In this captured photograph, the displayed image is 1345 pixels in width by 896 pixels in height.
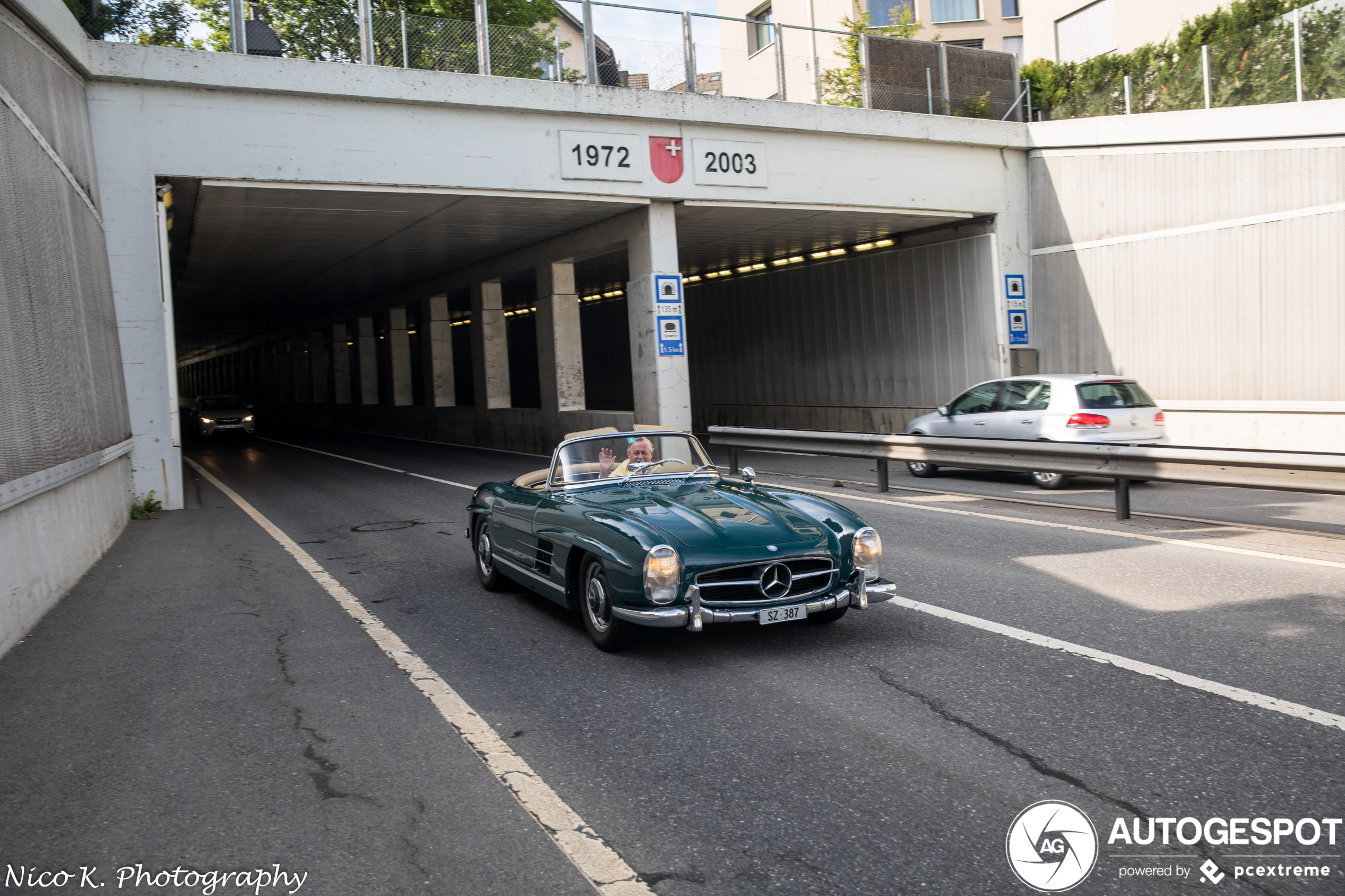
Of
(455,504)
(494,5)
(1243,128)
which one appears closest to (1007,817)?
(455,504)

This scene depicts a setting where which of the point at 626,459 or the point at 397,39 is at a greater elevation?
the point at 397,39

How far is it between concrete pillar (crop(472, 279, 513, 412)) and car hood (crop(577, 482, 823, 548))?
18575 millimetres

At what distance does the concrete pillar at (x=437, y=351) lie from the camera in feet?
93.8

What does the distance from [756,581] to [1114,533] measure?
5.23 metres

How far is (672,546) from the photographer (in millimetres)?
5496

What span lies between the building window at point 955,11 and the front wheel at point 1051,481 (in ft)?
108

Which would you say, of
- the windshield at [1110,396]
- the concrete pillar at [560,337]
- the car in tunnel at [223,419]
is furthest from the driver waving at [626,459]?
the car in tunnel at [223,419]

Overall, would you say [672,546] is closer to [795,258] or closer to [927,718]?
[927,718]

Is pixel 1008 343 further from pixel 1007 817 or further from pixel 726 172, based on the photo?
pixel 1007 817

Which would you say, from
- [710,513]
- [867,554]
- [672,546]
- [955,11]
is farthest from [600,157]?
[955,11]

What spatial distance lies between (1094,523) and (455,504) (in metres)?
8.08

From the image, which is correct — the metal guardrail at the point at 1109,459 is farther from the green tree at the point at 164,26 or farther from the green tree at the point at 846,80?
the green tree at the point at 164,26

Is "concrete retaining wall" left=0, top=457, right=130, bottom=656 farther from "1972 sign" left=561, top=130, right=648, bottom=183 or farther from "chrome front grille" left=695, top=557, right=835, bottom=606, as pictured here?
"1972 sign" left=561, top=130, right=648, bottom=183

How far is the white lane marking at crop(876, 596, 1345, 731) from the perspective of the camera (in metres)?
4.37
